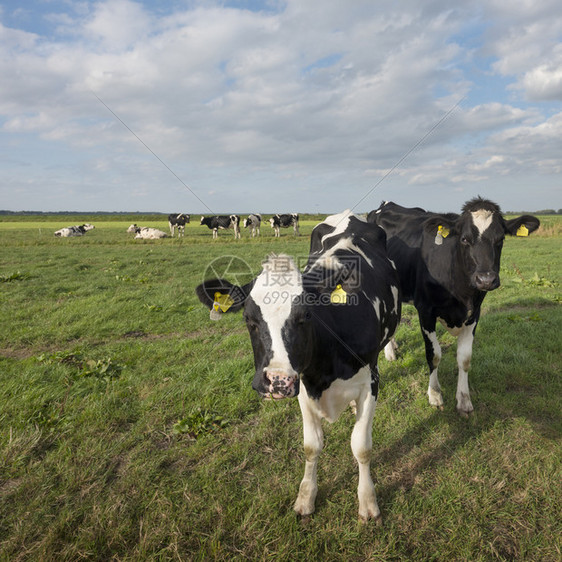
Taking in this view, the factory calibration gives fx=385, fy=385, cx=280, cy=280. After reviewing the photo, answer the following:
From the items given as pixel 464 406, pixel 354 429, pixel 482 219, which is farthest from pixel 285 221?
pixel 354 429

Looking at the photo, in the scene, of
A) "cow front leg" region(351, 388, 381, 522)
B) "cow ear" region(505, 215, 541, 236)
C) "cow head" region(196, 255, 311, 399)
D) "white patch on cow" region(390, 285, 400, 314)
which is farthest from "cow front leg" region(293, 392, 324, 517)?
"cow ear" region(505, 215, 541, 236)

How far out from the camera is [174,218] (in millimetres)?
36719

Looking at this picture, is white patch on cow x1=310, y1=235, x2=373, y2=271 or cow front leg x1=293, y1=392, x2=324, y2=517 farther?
white patch on cow x1=310, y1=235, x2=373, y2=271

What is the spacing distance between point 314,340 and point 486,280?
2297 mm

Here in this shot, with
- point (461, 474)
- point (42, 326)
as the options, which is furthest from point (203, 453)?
point (42, 326)

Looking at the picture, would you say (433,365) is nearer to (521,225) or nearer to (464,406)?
(464,406)

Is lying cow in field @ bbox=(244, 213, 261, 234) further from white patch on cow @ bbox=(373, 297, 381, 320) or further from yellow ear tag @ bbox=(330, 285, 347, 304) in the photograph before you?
yellow ear tag @ bbox=(330, 285, 347, 304)

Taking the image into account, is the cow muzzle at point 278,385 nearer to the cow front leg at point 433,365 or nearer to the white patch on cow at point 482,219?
the cow front leg at point 433,365

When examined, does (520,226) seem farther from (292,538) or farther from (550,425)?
(292,538)

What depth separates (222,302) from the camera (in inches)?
137

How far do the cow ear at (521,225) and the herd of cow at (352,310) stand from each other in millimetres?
→ 14

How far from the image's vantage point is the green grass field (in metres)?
2.88

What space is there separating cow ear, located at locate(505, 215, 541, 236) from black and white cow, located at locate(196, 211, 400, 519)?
7.77ft

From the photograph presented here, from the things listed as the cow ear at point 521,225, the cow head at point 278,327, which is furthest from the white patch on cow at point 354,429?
the cow ear at point 521,225
